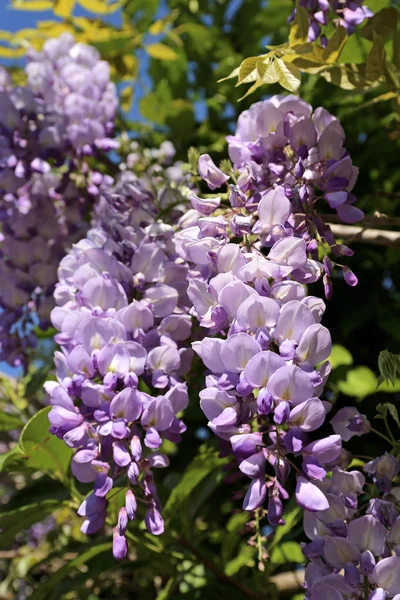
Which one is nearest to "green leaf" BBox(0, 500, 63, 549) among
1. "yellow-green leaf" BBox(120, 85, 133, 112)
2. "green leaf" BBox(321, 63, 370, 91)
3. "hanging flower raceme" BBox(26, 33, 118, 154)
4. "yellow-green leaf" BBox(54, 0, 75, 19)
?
"hanging flower raceme" BBox(26, 33, 118, 154)

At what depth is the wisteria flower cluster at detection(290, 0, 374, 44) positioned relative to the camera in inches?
34.3

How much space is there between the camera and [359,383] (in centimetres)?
124

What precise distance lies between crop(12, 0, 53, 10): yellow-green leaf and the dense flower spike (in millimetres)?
399

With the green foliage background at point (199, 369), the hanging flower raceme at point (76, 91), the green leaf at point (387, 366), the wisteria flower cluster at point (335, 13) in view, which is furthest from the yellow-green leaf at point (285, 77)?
the hanging flower raceme at point (76, 91)

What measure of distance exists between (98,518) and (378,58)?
2.31 feet

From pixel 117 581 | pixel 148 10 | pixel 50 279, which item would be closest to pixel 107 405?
pixel 50 279

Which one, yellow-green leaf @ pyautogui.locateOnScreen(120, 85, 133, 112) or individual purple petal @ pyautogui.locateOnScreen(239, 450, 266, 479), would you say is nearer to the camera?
individual purple petal @ pyautogui.locateOnScreen(239, 450, 266, 479)

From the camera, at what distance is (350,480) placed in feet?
2.41

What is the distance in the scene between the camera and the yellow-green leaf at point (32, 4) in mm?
1621

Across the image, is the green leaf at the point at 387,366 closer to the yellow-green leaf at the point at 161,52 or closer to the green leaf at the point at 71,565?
the green leaf at the point at 71,565

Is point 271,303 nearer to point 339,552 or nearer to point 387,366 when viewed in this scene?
point 387,366

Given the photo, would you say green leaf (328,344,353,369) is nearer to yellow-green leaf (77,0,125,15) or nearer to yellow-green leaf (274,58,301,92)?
yellow-green leaf (274,58,301,92)


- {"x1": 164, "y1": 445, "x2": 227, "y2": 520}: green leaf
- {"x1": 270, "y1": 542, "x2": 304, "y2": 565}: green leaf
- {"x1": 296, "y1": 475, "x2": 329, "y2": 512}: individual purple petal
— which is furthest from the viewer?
{"x1": 270, "y1": 542, "x2": 304, "y2": 565}: green leaf

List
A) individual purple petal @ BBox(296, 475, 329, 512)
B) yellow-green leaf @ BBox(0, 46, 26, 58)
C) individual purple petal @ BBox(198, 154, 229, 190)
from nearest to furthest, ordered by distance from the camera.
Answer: individual purple petal @ BBox(296, 475, 329, 512) < individual purple petal @ BBox(198, 154, 229, 190) < yellow-green leaf @ BBox(0, 46, 26, 58)
